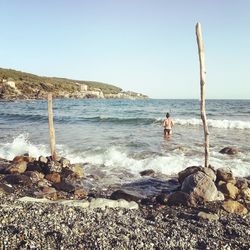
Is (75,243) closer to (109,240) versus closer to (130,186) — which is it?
(109,240)

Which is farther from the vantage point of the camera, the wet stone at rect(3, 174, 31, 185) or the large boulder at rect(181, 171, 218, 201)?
the wet stone at rect(3, 174, 31, 185)

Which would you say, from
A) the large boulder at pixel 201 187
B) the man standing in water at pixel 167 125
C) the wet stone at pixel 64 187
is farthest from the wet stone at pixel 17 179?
the man standing in water at pixel 167 125

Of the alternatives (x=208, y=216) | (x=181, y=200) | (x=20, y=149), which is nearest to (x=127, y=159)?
(x=181, y=200)

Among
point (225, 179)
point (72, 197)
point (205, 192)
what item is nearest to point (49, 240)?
point (72, 197)

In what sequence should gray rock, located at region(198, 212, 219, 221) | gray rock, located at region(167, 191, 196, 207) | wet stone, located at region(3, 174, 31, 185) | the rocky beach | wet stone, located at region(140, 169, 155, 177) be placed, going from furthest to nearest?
1. wet stone, located at region(140, 169, 155, 177)
2. wet stone, located at region(3, 174, 31, 185)
3. gray rock, located at region(167, 191, 196, 207)
4. gray rock, located at region(198, 212, 219, 221)
5. the rocky beach

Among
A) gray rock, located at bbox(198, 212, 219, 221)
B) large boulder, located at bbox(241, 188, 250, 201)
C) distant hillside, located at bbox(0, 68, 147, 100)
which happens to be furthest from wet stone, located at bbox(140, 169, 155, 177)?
distant hillside, located at bbox(0, 68, 147, 100)

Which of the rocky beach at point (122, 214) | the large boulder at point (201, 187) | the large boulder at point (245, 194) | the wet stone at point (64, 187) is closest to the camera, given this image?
the rocky beach at point (122, 214)

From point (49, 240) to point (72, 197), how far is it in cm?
494

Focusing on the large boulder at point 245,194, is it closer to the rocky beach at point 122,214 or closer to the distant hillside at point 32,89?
the rocky beach at point 122,214

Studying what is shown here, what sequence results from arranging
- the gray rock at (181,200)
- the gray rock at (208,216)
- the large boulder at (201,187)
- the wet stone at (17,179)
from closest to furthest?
the gray rock at (208,216) < the gray rock at (181,200) < the large boulder at (201,187) < the wet stone at (17,179)

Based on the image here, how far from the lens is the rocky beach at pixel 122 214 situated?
7.07 m

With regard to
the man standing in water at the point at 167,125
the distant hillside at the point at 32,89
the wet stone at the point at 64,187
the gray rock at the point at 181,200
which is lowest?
the wet stone at the point at 64,187

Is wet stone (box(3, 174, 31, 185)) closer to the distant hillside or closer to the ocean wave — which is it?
the ocean wave

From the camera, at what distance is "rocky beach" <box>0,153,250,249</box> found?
707cm
